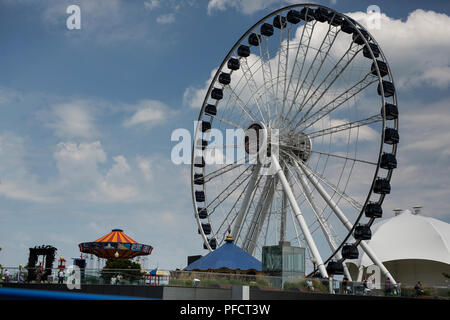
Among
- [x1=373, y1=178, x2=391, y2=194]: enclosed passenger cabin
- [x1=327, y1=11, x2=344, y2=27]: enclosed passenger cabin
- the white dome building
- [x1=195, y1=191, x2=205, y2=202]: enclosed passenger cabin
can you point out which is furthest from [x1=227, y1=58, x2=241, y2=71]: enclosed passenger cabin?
the white dome building

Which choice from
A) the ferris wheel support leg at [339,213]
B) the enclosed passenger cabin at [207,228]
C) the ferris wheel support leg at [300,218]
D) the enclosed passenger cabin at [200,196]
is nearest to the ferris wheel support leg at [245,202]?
the ferris wheel support leg at [300,218]

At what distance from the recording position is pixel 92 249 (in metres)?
49.9

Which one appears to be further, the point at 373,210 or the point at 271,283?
the point at 373,210

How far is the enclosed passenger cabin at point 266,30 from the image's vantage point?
3953 cm

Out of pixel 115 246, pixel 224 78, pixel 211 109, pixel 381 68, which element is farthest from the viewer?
pixel 115 246

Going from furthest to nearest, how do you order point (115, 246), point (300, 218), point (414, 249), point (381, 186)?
point (414, 249) → point (115, 246) → point (300, 218) → point (381, 186)

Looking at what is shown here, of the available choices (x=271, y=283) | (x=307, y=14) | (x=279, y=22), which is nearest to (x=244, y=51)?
(x=279, y=22)

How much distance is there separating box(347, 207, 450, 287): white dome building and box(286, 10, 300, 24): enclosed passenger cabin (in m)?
22.0

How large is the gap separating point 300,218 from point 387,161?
5.76 m

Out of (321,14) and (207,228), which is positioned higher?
(321,14)

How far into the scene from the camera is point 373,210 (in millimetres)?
30172

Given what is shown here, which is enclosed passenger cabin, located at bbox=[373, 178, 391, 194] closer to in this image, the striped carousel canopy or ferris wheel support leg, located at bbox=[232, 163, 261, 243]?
ferris wheel support leg, located at bbox=[232, 163, 261, 243]

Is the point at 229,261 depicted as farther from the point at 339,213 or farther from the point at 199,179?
the point at 199,179
